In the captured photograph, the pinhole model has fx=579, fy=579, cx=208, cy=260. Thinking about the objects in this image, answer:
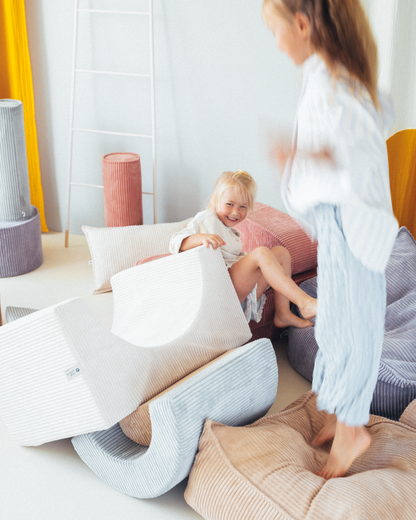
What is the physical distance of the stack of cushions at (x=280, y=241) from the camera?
7.98 feet

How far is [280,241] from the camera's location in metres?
2.45

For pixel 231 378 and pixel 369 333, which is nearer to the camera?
pixel 369 333

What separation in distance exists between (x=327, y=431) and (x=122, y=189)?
6.18ft

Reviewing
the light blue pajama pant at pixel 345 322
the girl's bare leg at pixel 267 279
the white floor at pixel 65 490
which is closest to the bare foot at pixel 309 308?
the girl's bare leg at pixel 267 279

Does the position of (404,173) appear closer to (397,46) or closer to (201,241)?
(397,46)

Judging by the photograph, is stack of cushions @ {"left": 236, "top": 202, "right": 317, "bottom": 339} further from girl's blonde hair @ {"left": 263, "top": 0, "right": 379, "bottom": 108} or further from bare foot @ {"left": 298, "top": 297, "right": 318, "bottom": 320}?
girl's blonde hair @ {"left": 263, "top": 0, "right": 379, "bottom": 108}

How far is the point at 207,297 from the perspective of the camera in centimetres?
191

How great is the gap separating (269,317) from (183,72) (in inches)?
60.7

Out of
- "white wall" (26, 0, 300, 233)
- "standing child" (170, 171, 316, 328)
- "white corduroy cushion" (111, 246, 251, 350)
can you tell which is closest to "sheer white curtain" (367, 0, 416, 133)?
"white wall" (26, 0, 300, 233)

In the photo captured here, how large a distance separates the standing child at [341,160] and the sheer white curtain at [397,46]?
1321mm

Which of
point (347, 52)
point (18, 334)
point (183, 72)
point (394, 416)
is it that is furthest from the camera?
point (183, 72)

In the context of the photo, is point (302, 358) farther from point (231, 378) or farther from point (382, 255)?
point (382, 255)

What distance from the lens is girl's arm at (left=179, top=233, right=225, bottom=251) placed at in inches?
79.7

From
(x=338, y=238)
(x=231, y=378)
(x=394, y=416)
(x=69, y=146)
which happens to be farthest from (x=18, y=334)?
(x=69, y=146)
